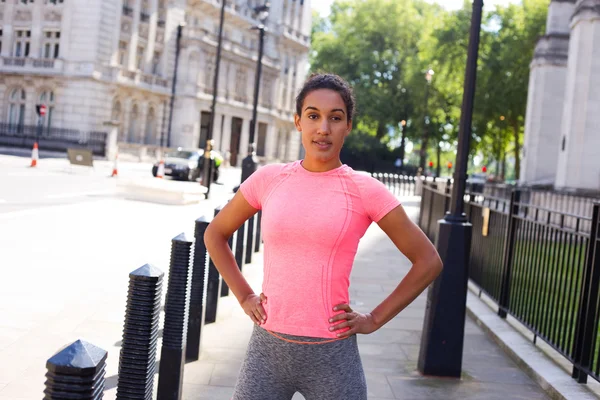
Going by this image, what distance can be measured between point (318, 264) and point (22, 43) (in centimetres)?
4919

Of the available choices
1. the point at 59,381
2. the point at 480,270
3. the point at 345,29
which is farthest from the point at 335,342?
the point at 345,29

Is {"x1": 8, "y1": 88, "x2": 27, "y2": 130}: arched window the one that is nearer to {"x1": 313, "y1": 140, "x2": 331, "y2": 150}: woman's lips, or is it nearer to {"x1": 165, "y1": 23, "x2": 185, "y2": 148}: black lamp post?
{"x1": 165, "y1": 23, "x2": 185, "y2": 148}: black lamp post

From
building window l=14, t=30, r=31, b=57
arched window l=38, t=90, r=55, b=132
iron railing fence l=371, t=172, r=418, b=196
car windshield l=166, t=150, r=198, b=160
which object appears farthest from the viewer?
building window l=14, t=30, r=31, b=57

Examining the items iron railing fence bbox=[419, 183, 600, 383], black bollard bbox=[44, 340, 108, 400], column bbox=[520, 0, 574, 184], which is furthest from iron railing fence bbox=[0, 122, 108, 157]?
black bollard bbox=[44, 340, 108, 400]

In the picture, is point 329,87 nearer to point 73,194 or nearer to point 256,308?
point 256,308

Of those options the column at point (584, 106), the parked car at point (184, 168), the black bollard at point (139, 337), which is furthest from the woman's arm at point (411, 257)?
the parked car at point (184, 168)

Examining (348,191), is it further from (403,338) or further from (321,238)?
(403,338)

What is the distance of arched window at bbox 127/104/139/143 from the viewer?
49.4m

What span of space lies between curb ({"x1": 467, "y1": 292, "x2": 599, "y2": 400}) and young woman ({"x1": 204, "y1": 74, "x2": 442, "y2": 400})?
3335 mm

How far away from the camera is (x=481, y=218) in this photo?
34.8 ft

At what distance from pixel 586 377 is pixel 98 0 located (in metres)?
42.9

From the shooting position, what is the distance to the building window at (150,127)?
168ft

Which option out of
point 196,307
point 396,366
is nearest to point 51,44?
point 196,307

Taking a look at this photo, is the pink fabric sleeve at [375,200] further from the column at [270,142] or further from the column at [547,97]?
the column at [270,142]
